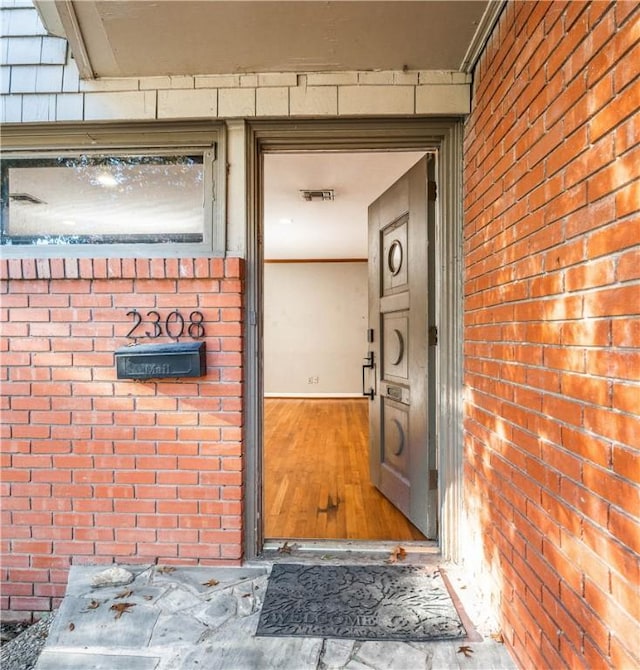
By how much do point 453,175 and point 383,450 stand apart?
1.85 metres

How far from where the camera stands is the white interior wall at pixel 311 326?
7473 mm

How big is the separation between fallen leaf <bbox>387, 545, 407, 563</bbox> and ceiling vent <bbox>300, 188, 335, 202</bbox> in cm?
283

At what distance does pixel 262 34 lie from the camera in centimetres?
179

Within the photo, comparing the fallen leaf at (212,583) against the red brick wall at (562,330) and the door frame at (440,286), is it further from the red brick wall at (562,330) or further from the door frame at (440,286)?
the red brick wall at (562,330)

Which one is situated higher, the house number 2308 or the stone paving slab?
the house number 2308

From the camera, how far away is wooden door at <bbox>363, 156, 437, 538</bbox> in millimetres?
2281

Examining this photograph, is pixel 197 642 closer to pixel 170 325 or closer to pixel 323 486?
pixel 170 325

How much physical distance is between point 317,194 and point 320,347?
4067 millimetres

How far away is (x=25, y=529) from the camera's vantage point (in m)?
2.05

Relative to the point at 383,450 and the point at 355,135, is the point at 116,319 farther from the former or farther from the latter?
the point at 383,450

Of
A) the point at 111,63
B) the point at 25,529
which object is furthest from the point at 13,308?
the point at 111,63

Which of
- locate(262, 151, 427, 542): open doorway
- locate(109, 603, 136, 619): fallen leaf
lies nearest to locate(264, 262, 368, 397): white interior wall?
locate(262, 151, 427, 542): open doorway

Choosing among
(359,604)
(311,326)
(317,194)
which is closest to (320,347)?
(311,326)

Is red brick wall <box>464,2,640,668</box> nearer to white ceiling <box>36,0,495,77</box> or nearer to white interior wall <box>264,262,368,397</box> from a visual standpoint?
white ceiling <box>36,0,495,77</box>
